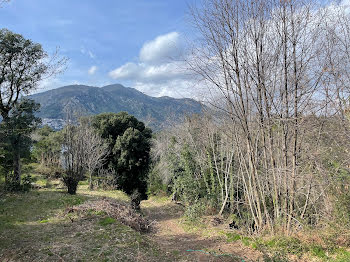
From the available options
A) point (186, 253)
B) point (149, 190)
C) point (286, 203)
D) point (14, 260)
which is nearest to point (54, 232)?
point (14, 260)

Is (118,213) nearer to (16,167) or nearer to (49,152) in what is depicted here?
(16,167)

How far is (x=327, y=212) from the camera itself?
5227 millimetres

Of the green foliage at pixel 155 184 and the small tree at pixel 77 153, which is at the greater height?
the small tree at pixel 77 153

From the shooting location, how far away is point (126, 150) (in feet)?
55.0

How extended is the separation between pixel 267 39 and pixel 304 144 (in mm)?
2626

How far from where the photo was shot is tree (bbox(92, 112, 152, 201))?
16984 millimetres

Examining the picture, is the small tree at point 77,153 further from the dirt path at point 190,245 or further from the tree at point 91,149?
the dirt path at point 190,245

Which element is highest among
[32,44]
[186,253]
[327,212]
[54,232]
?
[32,44]

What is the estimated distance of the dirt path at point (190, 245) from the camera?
4.52 m

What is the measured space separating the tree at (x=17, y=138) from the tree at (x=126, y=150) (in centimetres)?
675

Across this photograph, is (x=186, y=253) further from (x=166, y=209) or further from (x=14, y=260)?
(x=166, y=209)

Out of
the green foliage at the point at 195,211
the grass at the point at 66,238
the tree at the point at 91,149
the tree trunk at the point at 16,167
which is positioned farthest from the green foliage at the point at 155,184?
the grass at the point at 66,238

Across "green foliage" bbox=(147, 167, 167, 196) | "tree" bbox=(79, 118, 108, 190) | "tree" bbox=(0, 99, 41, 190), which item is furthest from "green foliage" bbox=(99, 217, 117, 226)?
"green foliage" bbox=(147, 167, 167, 196)

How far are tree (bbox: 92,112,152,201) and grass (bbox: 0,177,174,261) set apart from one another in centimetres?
955
